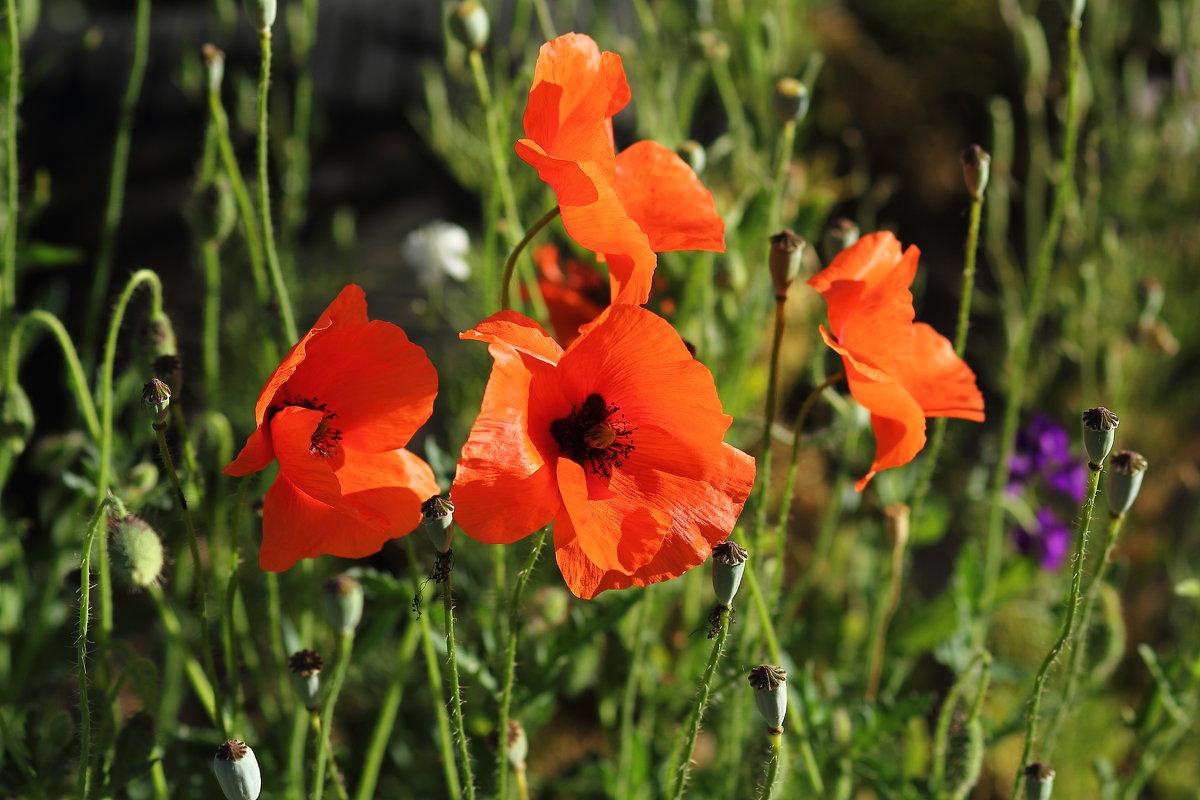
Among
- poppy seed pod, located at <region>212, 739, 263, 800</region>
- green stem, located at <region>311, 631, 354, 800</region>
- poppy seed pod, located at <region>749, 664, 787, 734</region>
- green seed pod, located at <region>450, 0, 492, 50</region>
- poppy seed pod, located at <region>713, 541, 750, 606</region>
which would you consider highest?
green seed pod, located at <region>450, 0, 492, 50</region>

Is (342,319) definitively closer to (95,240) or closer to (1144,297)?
(1144,297)

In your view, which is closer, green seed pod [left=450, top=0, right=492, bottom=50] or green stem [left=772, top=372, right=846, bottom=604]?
green stem [left=772, top=372, right=846, bottom=604]

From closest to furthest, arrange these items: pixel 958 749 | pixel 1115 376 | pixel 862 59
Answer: pixel 958 749 → pixel 1115 376 → pixel 862 59

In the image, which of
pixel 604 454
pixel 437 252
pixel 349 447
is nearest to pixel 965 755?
pixel 604 454

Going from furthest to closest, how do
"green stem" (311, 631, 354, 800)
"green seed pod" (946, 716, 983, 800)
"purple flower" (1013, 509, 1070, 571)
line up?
"purple flower" (1013, 509, 1070, 571)
"green seed pod" (946, 716, 983, 800)
"green stem" (311, 631, 354, 800)

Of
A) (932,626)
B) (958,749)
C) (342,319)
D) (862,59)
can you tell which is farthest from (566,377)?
(862,59)

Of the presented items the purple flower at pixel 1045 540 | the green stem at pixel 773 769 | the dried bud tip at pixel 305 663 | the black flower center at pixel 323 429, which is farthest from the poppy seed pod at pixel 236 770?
the purple flower at pixel 1045 540

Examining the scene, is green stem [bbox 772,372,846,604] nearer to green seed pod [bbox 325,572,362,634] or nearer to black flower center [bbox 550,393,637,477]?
black flower center [bbox 550,393,637,477]

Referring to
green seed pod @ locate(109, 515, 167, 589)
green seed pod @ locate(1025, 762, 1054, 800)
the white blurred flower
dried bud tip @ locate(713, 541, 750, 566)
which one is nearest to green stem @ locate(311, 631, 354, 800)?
green seed pod @ locate(109, 515, 167, 589)
